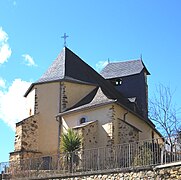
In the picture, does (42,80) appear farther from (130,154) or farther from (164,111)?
(130,154)

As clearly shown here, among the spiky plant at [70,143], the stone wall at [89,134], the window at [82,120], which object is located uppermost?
the window at [82,120]

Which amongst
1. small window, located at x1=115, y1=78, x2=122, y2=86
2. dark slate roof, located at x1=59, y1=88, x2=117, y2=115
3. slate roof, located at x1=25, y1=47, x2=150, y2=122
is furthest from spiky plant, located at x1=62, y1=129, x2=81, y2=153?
small window, located at x1=115, y1=78, x2=122, y2=86

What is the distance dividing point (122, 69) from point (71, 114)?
12816 millimetres

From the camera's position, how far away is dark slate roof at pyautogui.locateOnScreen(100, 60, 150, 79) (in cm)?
4000

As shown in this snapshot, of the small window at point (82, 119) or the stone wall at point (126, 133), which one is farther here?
the small window at point (82, 119)

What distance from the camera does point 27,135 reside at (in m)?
29.7

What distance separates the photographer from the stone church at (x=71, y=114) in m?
27.5

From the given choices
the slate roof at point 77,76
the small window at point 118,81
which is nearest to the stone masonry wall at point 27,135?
the slate roof at point 77,76

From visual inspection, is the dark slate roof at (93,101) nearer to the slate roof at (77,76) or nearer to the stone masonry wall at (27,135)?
the slate roof at (77,76)

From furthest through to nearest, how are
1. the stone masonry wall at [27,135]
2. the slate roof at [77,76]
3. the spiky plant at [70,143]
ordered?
1. the stone masonry wall at [27,135]
2. the slate roof at [77,76]
3. the spiky plant at [70,143]

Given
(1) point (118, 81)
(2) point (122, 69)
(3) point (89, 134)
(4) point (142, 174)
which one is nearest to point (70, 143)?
(3) point (89, 134)

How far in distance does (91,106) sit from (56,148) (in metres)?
3.84

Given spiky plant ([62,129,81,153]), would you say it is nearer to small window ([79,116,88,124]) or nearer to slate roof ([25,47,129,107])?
small window ([79,116,88,124])

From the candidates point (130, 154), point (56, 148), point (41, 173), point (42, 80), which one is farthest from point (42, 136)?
point (130, 154)
